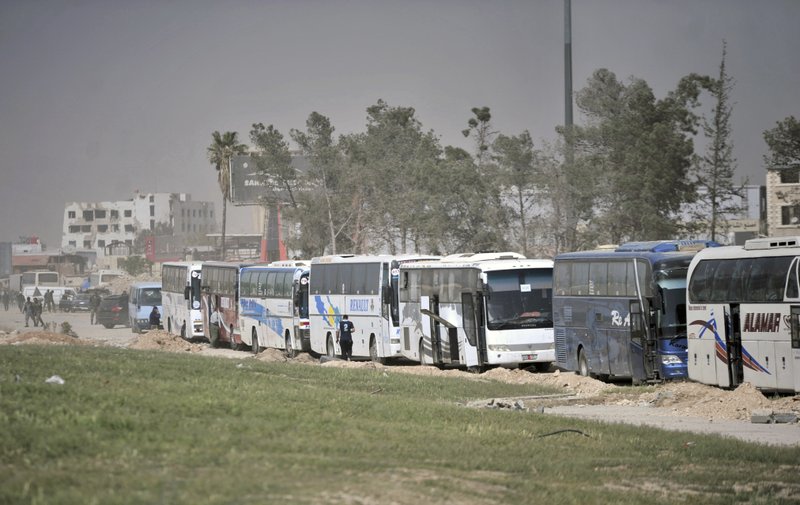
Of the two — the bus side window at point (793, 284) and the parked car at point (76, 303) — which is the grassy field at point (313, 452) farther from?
the parked car at point (76, 303)

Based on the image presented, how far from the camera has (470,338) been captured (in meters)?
36.2

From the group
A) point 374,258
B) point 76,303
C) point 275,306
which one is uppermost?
point 374,258

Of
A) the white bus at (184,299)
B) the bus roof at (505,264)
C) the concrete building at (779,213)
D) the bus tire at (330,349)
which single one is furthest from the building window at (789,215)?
the bus roof at (505,264)

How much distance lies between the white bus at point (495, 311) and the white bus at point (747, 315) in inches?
292

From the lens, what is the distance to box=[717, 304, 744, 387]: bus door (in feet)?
87.4

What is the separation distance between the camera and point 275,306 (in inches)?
1923

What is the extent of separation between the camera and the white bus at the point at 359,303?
41.8 m

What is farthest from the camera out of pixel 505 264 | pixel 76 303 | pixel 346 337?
pixel 76 303

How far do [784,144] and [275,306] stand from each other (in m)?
26.6

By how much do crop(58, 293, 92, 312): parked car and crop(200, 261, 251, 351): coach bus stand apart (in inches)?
1849

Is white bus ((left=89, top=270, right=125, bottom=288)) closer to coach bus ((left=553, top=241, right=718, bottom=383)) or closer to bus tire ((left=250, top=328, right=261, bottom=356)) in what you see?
bus tire ((left=250, top=328, right=261, bottom=356))

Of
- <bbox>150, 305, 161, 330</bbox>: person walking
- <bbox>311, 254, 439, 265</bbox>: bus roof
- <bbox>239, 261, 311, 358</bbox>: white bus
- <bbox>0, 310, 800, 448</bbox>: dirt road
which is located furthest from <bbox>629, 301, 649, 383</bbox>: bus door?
<bbox>150, 305, 161, 330</bbox>: person walking

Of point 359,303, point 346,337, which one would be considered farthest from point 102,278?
point 346,337

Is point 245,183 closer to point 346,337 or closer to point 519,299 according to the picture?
point 346,337
